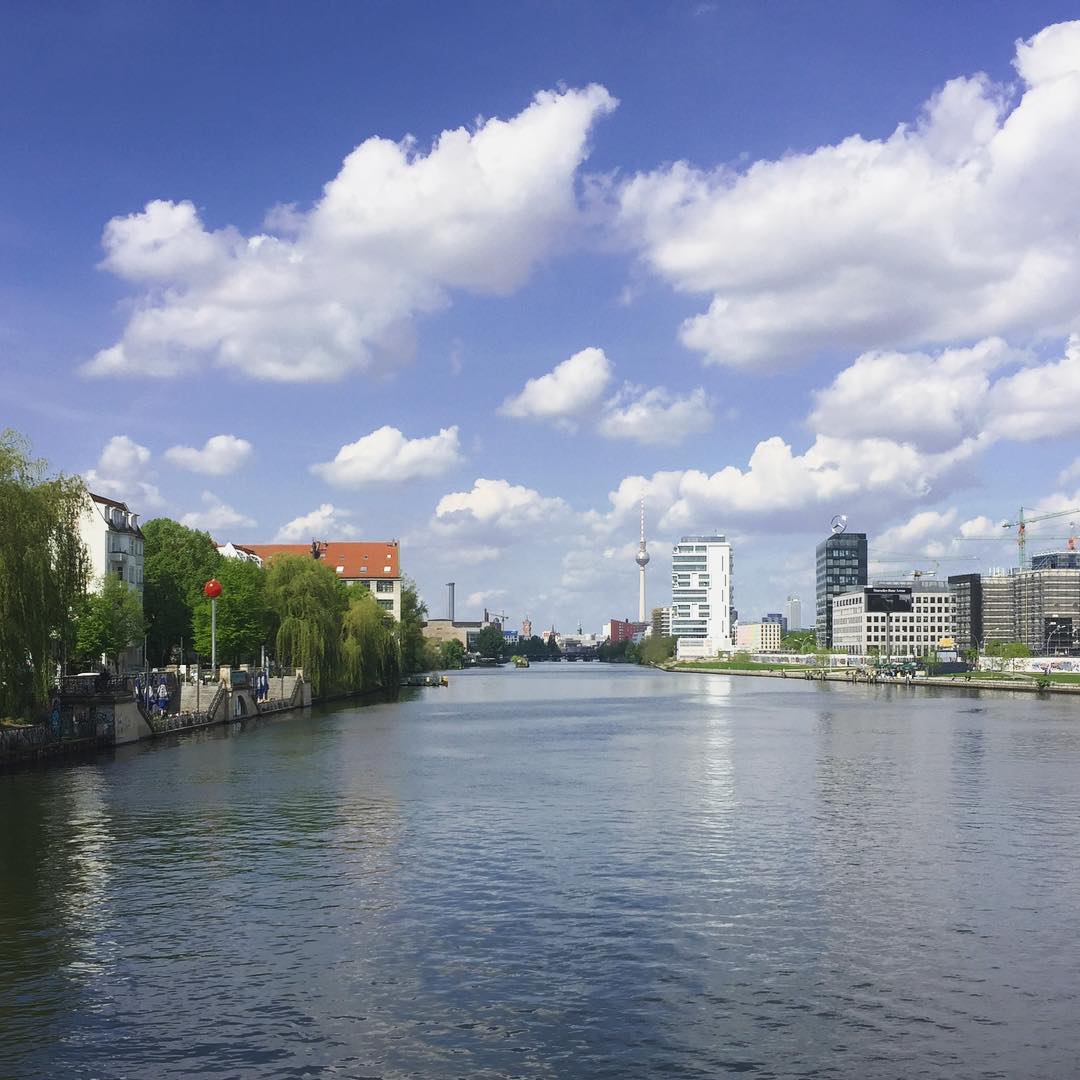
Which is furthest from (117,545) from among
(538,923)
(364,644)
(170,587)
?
(538,923)

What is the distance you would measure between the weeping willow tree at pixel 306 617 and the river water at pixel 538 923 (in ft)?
183

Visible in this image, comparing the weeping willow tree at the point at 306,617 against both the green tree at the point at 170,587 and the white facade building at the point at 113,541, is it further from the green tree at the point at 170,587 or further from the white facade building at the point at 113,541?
the white facade building at the point at 113,541

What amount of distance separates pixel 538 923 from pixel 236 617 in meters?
87.9

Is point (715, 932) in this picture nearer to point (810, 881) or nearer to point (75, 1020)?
point (810, 881)

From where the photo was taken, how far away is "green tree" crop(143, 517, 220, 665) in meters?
122

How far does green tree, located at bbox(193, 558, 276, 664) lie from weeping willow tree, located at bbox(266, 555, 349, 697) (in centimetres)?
150

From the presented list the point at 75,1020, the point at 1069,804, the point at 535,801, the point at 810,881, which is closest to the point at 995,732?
the point at 1069,804

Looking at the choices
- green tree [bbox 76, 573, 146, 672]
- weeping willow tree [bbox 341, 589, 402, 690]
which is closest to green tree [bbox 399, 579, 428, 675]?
weeping willow tree [bbox 341, 589, 402, 690]

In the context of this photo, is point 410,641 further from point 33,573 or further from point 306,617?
point 33,573

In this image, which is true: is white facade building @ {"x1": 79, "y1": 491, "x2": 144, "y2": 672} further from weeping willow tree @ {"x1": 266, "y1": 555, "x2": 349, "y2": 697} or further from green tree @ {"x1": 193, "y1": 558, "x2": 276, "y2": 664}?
weeping willow tree @ {"x1": 266, "y1": 555, "x2": 349, "y2": 697}

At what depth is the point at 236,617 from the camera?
11188 centimetres

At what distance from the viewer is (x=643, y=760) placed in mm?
67625

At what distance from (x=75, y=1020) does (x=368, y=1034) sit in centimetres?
583

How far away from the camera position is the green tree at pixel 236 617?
110812 mm
